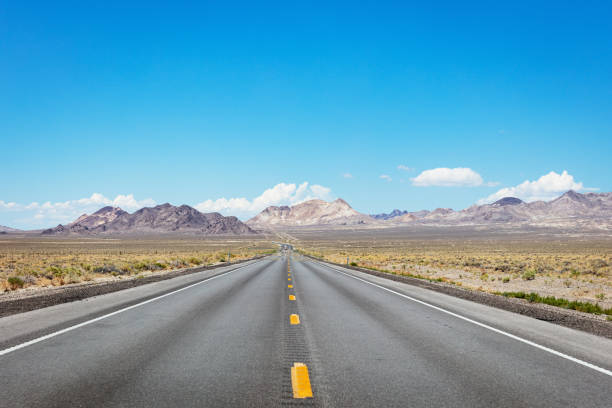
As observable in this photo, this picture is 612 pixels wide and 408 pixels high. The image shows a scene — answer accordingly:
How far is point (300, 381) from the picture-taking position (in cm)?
507

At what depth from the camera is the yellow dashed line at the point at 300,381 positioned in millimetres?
4652

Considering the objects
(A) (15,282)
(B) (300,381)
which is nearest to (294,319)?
(B) (300,381)

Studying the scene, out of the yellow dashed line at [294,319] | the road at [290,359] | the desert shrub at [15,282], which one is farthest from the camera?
the desert shrub at [15,282]

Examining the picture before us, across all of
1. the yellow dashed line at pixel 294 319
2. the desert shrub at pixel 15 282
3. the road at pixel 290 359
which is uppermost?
the road at pixel 290 359

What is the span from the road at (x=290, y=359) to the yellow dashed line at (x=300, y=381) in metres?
0.03

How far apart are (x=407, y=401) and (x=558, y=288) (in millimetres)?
21816

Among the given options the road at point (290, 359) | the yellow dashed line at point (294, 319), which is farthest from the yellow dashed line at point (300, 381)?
the yellow dashed line at point (294, 319)

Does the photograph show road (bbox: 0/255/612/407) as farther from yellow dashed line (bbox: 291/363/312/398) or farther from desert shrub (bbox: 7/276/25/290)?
desert shrub (bbox: 7/276/25/290)

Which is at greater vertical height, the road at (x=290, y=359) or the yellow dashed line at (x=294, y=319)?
the road at (x=290, y=359)

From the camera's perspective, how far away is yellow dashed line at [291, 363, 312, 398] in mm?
4652

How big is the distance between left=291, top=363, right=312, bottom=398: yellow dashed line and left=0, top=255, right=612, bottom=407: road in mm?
33

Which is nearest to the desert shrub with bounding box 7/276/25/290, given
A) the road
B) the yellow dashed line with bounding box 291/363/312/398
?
the road

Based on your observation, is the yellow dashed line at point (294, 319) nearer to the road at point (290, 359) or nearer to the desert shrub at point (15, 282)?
the road at point (290, 359)

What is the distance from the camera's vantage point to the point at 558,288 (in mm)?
22297
